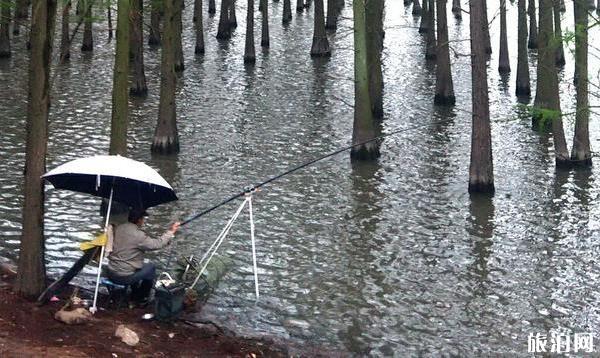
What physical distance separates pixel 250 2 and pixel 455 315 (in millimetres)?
22297

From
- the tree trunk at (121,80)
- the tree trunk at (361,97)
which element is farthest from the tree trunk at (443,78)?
the tree trunk at (121,80)

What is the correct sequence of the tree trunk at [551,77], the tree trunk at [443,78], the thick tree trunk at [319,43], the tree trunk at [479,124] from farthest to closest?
the thick tree trunk at [319,43] < the tree trunk at [443,78] < the tree trunk at [551,77] < the tree trunk at [479,124]

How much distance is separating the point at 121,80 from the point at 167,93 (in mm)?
4780

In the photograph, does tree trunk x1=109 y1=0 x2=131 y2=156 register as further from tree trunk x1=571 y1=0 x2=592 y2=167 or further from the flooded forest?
tree trunk x1=571 y1=0 x2=592 y2=167

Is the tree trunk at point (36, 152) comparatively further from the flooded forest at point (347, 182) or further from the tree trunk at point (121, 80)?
the tree trunk at point (121, 80)

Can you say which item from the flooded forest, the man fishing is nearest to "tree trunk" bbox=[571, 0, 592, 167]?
the flooded forest

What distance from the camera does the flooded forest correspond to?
10758 millimetres

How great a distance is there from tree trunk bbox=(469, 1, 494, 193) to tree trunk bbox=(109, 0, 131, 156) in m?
6.64

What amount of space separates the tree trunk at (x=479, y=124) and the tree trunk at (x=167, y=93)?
19.1 ft

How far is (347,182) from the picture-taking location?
1803 centimetres

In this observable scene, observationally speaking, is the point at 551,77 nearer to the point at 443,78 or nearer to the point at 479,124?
the point at 479,124

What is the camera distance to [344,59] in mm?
35688

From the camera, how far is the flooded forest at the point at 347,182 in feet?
35.3

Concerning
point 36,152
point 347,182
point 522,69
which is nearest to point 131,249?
point 36,152
